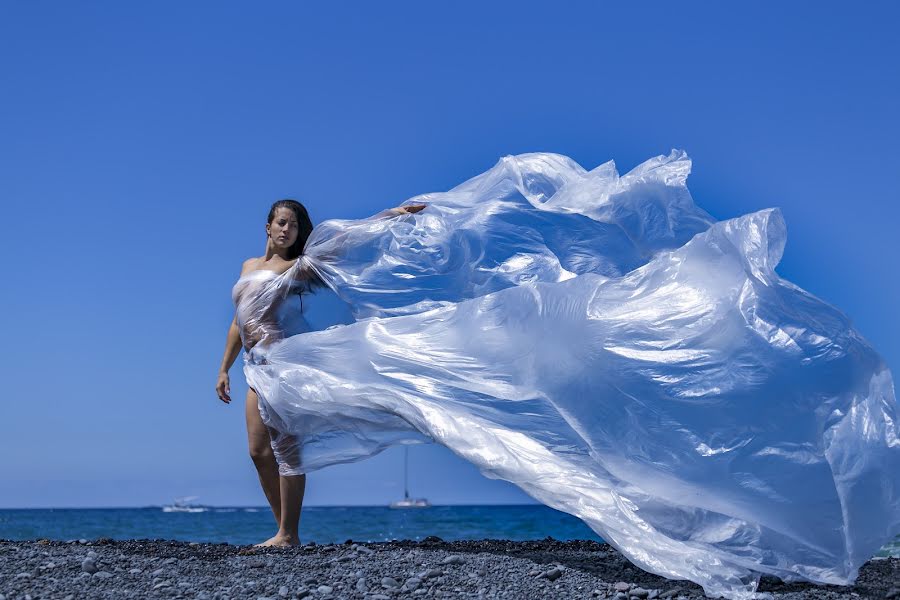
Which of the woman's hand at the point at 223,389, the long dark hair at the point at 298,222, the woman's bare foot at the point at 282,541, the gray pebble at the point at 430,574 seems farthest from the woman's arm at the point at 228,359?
the gray pebble at the point at 430,574

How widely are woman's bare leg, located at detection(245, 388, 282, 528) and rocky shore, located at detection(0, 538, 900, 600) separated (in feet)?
1.33

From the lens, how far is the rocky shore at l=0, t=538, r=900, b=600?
3.50m

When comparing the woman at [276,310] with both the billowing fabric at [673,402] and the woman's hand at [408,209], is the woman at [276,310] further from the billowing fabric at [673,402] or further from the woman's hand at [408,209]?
the billowing fabric at [673,402]

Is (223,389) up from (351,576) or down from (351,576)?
up

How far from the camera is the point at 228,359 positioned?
528 centimetres

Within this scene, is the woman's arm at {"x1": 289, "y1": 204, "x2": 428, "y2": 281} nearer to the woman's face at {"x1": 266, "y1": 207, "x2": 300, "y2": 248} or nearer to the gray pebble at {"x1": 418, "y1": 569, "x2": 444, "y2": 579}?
the woman's face at {"x1": 266, "y1": 207, "x2": 300, "y2": 248}

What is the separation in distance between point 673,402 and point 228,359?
2872 mm

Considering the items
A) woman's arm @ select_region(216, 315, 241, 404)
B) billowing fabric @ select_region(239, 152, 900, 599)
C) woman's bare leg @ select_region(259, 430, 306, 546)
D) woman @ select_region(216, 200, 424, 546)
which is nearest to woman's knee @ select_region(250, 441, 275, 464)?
woman @ select_region(216, 200, 424, 546)

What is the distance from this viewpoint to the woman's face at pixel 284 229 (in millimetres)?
5016

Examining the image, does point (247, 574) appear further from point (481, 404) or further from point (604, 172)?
point (604, 172)

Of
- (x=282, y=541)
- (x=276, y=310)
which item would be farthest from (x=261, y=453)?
(x=276, y=310)

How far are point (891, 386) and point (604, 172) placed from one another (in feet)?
5.74

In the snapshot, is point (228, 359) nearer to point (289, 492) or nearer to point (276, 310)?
point (276, 310)

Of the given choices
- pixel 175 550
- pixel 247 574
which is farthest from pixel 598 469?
pixel 175 550
